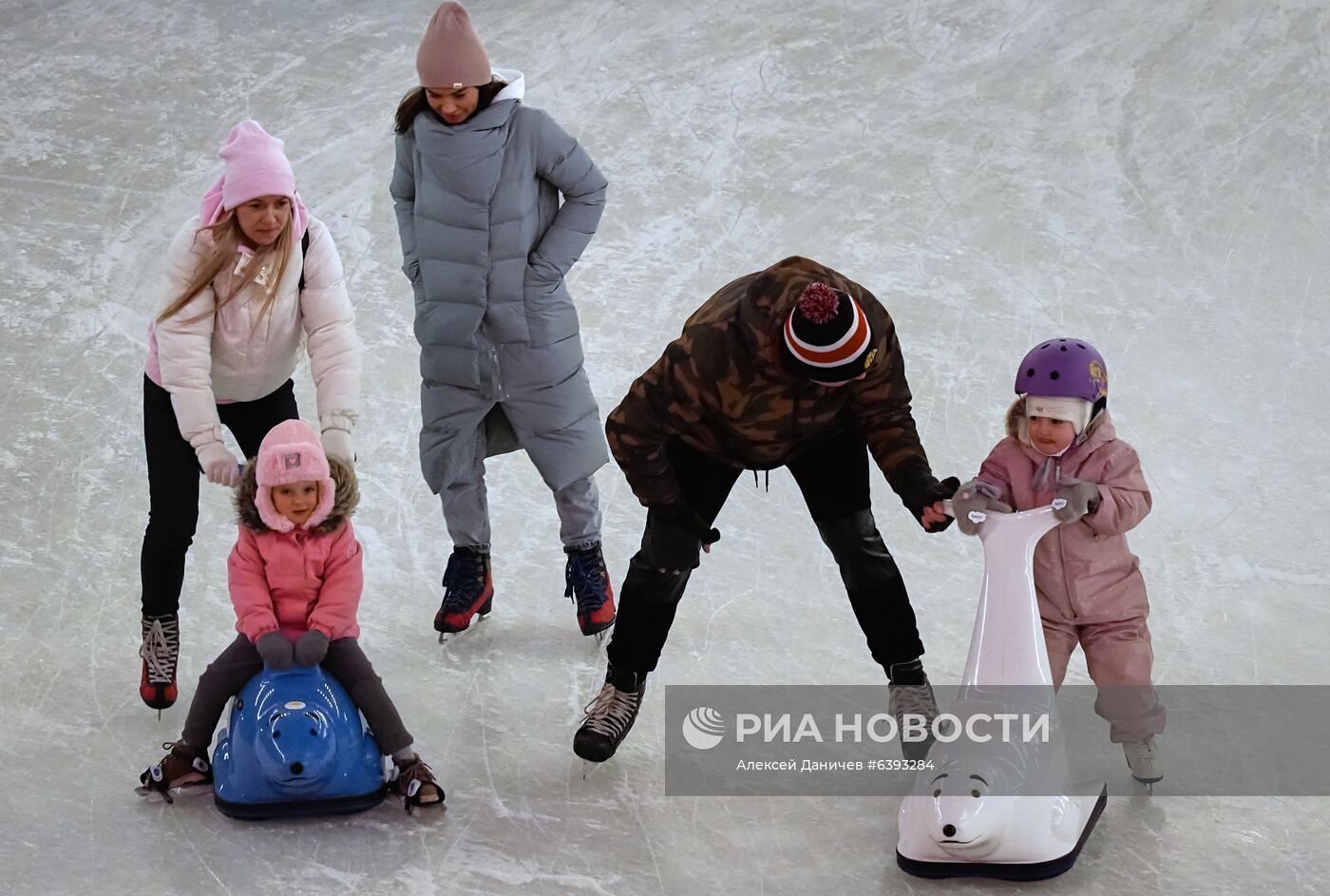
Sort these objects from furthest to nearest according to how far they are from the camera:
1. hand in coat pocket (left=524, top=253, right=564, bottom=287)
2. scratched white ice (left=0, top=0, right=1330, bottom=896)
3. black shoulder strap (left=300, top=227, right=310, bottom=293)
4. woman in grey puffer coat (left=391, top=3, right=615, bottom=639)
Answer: hand in coat pocket (left=524, top=253, right=564, bottom=287)
woman in grey puffer coat (left=391, top=3, right=615, bottom=639)
black shoulder strap (left=300, top=227, right=310, bottom=293)
scratched white ice (left=0, top=0, right=1330, bottom=896)

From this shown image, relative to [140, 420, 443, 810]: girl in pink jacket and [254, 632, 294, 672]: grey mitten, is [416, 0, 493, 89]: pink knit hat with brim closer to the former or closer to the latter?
[140, 420, 443, 810]: girl in pink jacket

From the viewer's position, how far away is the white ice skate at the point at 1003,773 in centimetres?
294

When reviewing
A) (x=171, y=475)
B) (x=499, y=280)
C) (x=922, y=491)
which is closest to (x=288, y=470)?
(x=171, y=475)

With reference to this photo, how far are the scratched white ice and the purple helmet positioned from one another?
88 cm

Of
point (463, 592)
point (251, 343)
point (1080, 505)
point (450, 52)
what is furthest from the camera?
point (463, 592)

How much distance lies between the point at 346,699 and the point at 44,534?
1.68m

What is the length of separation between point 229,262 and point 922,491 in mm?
1537

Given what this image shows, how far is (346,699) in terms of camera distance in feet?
10.6

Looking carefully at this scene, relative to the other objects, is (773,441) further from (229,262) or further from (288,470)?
(229,262)

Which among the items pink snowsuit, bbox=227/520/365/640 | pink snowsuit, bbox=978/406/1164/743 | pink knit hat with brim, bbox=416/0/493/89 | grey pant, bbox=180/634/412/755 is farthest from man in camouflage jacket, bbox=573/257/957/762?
pink knit hat with brim, bbox=416/0/493/89

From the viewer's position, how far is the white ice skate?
2.94m

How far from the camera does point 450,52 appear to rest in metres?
3.69

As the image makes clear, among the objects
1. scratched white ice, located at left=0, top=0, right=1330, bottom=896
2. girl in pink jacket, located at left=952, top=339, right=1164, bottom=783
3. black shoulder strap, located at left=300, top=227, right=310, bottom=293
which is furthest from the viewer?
black shoulder strap, located at left=300, top=227, right=310, bottom=293

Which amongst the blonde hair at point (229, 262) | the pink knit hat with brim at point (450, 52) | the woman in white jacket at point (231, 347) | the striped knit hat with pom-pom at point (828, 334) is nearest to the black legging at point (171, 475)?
the woman in white jacket at point (231, 347)
